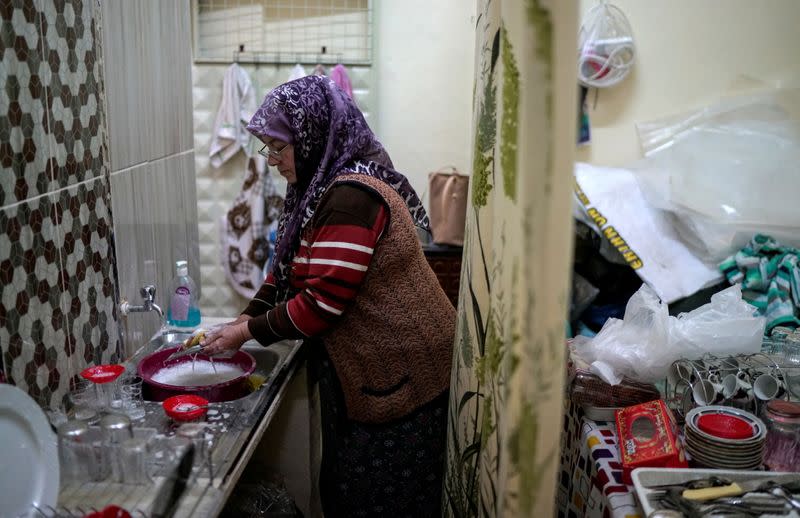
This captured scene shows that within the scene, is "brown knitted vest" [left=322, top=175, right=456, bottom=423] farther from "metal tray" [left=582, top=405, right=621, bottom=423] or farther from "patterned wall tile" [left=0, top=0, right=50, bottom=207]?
"patterned wall tile" [left=0, top=0, right=50, bottom=207]

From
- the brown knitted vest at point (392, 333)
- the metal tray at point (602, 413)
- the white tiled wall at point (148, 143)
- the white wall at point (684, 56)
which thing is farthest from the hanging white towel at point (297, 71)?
the metal tray at point (602, 413)

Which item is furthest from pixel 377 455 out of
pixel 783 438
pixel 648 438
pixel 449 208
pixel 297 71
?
pixel 297 71

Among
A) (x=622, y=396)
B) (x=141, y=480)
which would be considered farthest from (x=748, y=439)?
(x=141, y=480)

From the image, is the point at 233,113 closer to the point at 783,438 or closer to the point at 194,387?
Answer: the point at 194,387

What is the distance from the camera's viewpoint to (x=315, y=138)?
1.87m

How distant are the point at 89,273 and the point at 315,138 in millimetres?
633

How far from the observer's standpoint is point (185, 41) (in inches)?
90.9

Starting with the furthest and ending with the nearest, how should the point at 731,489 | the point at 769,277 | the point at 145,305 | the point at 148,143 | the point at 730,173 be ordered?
the point at 730,173
the point at 769,277
the point at 148,143
the point at 145,305
the point at 731,489

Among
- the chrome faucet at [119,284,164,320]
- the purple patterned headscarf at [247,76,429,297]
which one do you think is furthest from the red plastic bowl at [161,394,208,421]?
the purple patterned headscarf at [247,76,429,297]

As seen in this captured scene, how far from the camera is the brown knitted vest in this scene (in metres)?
1.78

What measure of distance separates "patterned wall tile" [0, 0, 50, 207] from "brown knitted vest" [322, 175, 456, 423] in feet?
Answer: 2.17

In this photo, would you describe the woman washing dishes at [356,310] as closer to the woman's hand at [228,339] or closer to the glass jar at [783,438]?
the woman's hand at [228,339]

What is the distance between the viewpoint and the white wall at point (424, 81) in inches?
144

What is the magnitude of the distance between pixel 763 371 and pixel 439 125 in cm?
238
